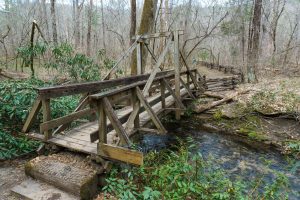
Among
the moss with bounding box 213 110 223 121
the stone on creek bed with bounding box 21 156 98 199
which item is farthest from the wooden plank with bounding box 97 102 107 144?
the moss with bounding box 213 110 223 121

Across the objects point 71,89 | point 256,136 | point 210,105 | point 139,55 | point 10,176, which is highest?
point 139,55

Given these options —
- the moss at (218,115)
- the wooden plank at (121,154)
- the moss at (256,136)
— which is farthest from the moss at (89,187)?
the moss at (218,115)

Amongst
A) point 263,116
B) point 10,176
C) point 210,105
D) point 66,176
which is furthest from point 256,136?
point 10,176

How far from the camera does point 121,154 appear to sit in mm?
3998

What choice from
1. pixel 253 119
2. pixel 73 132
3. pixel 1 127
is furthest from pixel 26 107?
pixel 253 119

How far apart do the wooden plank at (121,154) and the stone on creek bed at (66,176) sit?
347 millimetres

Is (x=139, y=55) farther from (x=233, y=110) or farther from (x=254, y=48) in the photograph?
(x=254, y=48)

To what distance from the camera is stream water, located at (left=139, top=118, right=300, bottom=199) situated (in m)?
5.96

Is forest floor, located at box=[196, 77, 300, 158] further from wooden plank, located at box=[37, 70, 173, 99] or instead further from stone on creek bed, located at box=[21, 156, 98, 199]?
stone on creek bed, located at box=[21, 156, 98, 199]

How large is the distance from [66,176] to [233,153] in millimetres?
4960

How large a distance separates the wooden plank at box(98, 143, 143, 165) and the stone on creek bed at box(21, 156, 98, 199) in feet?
1.14

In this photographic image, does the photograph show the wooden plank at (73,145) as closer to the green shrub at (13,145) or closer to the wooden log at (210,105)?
the green shrub at (13,145)

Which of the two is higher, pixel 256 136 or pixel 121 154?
pixel 121 154

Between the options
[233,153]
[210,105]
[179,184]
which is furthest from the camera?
[210,105]
